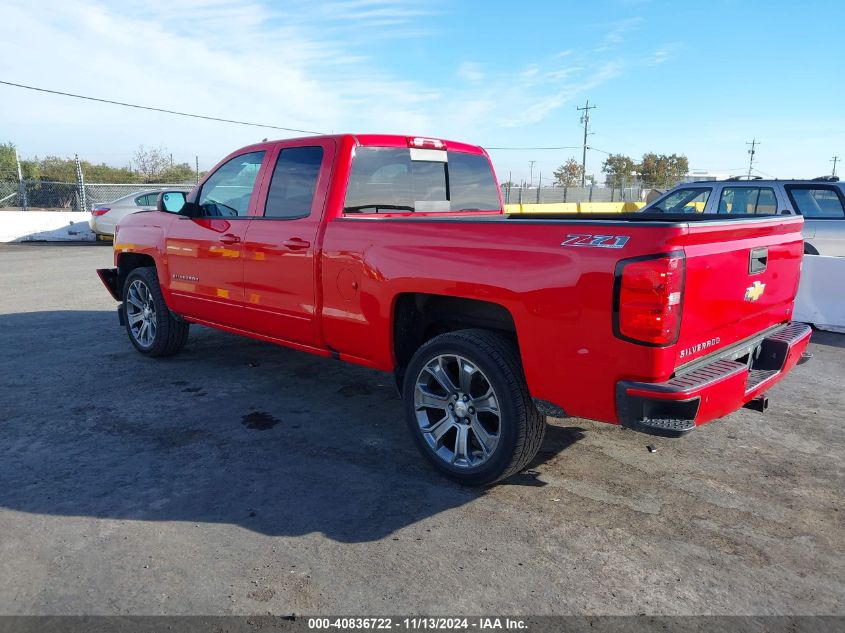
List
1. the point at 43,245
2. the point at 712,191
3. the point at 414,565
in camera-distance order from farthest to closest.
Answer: the point at 43,245 < the point at 712,191 < the point at 414,565

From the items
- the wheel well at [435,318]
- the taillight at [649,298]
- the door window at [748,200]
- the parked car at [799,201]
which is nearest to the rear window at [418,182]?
the wheel well at [435,318]

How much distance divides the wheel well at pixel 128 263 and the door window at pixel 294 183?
2.36 metres

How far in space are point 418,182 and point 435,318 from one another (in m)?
1.46

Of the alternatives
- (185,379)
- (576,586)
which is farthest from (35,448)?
(576,586)

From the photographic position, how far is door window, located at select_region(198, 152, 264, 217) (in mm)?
5055

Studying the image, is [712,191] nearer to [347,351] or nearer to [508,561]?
[347,351]

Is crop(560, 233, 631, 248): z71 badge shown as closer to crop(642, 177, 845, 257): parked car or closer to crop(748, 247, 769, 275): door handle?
crop(748, 247, 769, 275): door handle

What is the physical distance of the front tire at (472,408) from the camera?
333 centimetres

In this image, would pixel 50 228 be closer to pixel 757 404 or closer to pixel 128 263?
pixel 128 263

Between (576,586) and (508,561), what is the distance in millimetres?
327

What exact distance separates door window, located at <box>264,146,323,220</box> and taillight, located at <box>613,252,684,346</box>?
243 cm

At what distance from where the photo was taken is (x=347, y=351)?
431 centimetres

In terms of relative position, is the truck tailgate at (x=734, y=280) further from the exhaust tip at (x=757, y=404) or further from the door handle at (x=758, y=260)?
the exhaust tip at (x=757, y=404)

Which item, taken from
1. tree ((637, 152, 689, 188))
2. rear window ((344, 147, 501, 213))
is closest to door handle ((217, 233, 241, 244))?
rear window ((344, 147, 501, 213))
